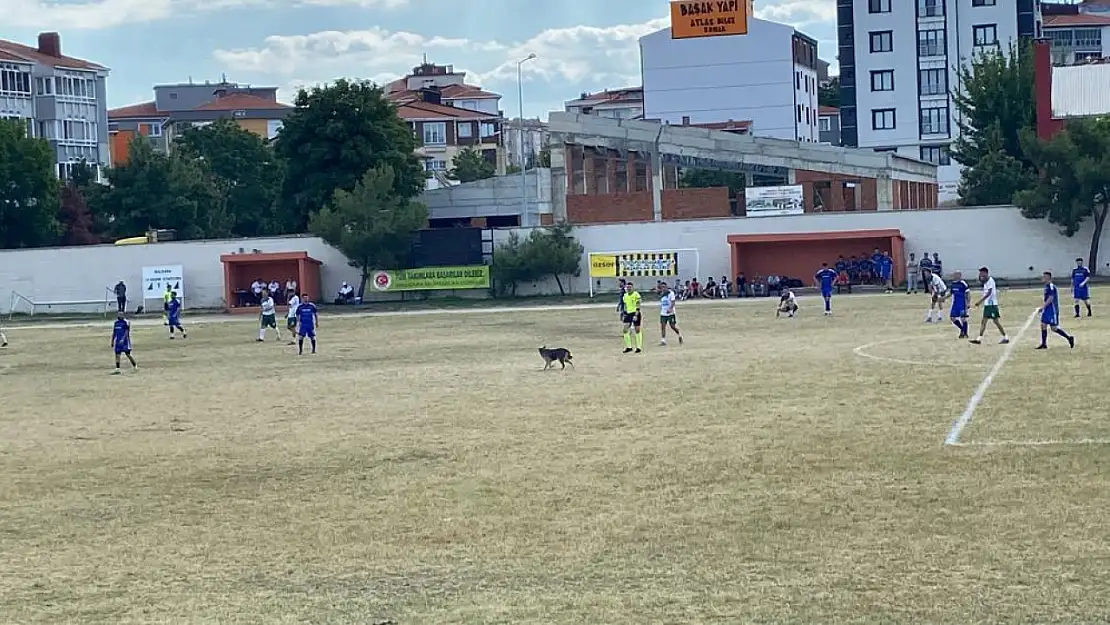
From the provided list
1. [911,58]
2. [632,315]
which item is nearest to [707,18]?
[911,58]

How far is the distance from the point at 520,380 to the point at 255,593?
16696 millimetres

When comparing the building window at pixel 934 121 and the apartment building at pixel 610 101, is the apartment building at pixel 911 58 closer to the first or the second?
the building window at pixel 934 121

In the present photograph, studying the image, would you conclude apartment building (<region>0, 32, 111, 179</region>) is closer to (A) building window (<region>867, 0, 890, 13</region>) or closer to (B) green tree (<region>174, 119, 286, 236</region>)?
(B) green tree (<region>174, 119, 286, 236</region>)

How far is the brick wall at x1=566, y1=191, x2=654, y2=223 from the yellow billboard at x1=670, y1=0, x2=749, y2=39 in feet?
108

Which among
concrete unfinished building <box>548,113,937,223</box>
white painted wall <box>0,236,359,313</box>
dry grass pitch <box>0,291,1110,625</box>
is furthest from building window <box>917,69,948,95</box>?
dry grass pitch <box>0,291,1110,625</box>

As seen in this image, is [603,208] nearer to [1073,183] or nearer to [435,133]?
[1073,183]

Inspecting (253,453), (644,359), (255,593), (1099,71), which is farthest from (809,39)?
(255,593)

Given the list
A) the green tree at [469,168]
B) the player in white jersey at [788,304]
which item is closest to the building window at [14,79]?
the green tree at [469,168]

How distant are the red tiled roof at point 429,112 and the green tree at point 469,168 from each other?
8.08m

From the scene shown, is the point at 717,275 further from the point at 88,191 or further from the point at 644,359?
the point at 88,191

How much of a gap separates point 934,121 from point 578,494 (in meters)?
95.3

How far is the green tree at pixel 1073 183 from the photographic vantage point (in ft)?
183

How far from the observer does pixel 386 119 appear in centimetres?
7650

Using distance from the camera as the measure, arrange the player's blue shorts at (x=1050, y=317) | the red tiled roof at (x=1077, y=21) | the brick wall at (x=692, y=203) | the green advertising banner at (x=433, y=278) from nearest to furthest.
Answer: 1. the player's blue shorts at (x=1050, y=317)
2. the green advertising banner at (x=433, y=278)
3. the brick wall at (x=692, y=203)
4. the red tiled roof at (x=1077, y=21)
